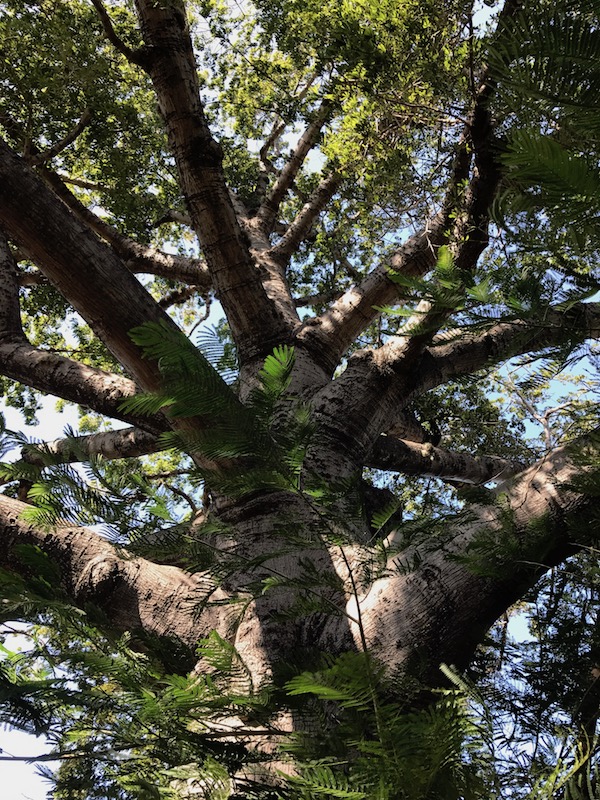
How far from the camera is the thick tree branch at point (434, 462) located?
468cm

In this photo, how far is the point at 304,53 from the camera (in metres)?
4.81

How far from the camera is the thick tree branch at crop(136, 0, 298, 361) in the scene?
308 cm

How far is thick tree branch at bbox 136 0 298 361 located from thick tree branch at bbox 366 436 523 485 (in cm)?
186

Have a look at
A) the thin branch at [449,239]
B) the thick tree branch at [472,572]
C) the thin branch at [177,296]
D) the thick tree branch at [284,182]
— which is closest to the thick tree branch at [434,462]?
the thin branch at [449,239]

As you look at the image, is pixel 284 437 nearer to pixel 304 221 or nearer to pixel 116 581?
pixel 116 581

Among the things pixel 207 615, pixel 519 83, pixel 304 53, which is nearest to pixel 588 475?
pixel 519 83

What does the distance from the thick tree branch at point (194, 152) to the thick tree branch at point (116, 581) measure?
4.84ft

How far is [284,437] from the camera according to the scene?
1367mm

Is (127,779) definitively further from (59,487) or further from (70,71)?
(70,71)

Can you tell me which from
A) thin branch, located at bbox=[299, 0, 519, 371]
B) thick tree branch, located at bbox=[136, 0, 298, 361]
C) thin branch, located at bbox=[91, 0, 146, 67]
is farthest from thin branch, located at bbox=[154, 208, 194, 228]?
thick tree branch, located at bbox=[136, 0, 298, 361]

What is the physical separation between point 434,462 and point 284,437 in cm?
382

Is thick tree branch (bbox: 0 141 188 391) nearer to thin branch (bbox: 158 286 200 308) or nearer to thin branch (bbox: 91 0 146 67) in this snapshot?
thin branch (bbox: 91 0 146 67)

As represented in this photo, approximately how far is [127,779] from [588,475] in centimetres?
105

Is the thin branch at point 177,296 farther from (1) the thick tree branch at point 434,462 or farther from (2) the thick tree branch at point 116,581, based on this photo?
(2) the thick tree branch at point 116,581
